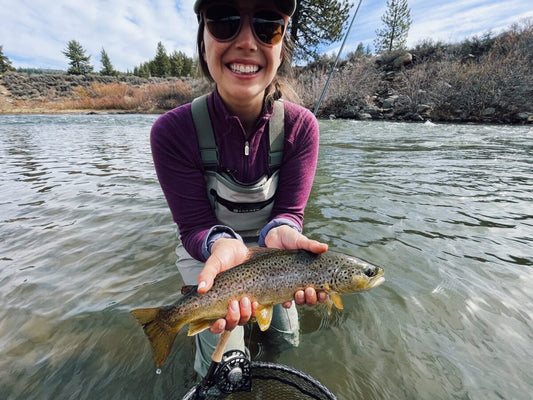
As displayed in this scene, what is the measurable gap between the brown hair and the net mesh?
1.95 metres

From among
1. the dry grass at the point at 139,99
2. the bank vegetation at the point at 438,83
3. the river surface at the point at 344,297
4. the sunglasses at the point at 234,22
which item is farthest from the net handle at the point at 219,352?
the dry grass at the point at 139,99

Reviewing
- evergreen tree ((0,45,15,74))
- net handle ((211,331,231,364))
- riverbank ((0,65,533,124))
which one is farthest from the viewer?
evergreen tree ((0,45,15,74))

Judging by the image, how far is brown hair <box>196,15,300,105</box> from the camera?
2234mm

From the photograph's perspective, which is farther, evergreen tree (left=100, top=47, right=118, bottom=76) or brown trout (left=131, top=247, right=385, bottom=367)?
evergreen tree (left=100, top=47, right=118, bottom=76)

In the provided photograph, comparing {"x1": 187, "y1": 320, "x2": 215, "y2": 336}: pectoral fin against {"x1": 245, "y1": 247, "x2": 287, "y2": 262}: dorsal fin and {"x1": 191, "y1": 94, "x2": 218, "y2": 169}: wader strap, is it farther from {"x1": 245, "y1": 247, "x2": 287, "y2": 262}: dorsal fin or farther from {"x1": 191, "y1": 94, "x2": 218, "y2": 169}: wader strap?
{"x1": 191, "y1": 94, "x2": 218, "y2": 169}: wader strap

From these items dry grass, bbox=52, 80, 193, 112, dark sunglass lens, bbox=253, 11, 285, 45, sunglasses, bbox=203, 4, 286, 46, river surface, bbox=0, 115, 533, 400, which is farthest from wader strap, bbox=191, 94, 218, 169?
dry grass, bbox=52, 80, 193, 112

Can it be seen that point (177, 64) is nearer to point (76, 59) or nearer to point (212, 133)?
point (76, 59)

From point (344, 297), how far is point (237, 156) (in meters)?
1.84

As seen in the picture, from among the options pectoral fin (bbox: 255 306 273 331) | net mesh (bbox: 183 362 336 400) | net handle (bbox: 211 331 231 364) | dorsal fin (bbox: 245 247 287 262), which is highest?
dorsal fin (bbox: 245 247 287 262)

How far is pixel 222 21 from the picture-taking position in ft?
6.02

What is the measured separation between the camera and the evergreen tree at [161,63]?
68906 millimetres

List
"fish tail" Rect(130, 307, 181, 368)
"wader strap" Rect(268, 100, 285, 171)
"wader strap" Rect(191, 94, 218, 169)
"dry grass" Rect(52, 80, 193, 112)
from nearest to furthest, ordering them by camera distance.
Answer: "fish tail" Rect(130, 307, 181, 368) → "wader strap" Rect(191, 94, 218, 169) → "wader strap" Rect(268, 100, 285, 171) → "dry grass" Rect(52, 80, 193, 112)

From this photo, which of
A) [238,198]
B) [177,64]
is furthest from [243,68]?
[177,64]

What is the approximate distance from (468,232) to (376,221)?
4.07 ft
